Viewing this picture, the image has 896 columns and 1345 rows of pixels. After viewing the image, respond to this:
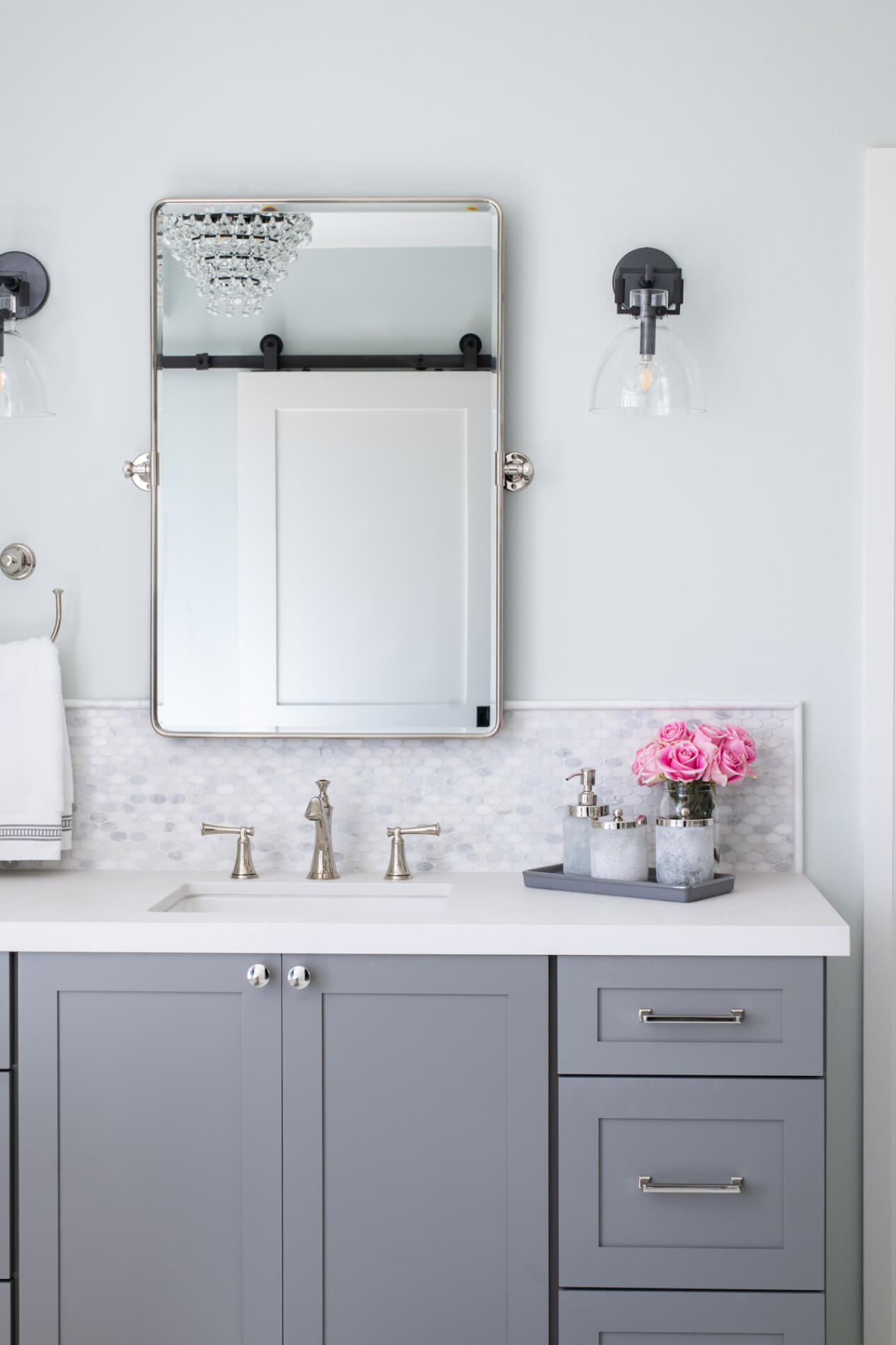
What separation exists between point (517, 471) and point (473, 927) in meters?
0.81

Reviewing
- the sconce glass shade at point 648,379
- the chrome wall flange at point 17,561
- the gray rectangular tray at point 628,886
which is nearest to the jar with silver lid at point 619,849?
the gray rectangular tray at point 628,886

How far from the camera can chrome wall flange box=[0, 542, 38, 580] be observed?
206 cm

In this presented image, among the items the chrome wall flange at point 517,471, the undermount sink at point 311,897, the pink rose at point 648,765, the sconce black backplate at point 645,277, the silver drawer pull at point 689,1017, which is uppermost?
the sconce black backplate at point 645,277

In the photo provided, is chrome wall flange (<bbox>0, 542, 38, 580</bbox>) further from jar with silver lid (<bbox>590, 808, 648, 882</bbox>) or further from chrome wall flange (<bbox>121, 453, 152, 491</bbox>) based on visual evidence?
jar with silver lid (<bbox>590, 808, 648, 882</bbox>)

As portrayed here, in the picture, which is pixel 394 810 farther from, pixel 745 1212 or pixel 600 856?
pixel 745 1212

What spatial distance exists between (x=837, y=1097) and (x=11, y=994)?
137 cm

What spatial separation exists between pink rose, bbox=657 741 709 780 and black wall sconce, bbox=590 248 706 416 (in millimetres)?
560

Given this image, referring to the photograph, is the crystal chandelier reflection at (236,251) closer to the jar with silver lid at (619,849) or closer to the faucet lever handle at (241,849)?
the faucet lever handle at (241,849)

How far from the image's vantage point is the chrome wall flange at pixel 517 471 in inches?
78.7

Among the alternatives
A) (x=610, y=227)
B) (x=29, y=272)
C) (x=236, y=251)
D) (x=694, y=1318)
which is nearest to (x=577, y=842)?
(x=694, y=1318)

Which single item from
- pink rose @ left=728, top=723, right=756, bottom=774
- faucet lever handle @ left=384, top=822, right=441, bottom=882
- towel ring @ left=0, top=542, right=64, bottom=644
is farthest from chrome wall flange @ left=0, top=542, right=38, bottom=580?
pink rose @ left=728, top=723, right=756, bottom=774

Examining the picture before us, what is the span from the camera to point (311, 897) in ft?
6.33

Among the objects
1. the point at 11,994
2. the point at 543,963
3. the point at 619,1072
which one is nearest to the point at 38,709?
the point at 11,994

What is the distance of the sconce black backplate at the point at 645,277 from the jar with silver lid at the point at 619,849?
85 centimetres
